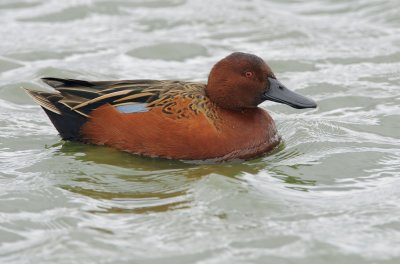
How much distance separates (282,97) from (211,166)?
1.15 meters

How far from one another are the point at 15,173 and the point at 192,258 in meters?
2.84

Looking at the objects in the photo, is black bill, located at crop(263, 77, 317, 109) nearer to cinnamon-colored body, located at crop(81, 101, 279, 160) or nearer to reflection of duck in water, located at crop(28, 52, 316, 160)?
reflection of duck in water, located at crop(28, 52, 316, 160)

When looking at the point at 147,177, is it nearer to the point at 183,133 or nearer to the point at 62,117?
the point at 183,133

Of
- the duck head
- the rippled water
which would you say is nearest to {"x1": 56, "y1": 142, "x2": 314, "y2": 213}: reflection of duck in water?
the rippled water

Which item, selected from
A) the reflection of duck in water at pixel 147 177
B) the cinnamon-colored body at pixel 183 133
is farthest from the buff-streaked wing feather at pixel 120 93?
the reflection of duck in water at pixel 147 177

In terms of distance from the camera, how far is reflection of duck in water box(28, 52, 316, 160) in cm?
943

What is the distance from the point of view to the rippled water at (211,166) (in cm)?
760

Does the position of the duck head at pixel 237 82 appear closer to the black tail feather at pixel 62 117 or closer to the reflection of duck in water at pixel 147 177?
the reflection of duck in water at pixel 147 177

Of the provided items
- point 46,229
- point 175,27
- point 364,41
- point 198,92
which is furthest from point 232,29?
point 46,229

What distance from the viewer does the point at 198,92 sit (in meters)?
9.86

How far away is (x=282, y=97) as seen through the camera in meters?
9.91

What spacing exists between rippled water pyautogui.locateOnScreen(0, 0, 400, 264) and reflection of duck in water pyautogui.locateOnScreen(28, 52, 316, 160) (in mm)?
184

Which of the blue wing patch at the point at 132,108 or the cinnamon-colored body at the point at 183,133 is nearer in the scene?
the cinnamon-colored body at the point at 183,133

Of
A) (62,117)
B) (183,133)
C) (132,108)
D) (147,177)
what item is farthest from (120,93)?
(147,177)
